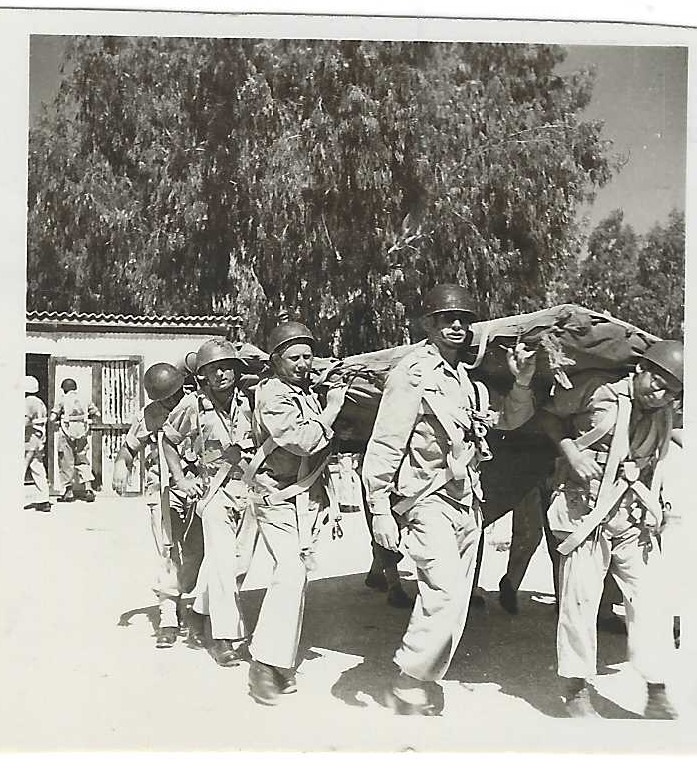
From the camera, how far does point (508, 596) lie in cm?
455

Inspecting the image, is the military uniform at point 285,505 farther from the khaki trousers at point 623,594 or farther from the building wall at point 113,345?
the khaki trousers at point 623,594

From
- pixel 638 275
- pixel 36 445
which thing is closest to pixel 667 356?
pixel 638 275

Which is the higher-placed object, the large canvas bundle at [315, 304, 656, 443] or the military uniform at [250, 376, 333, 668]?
the large canvas bundle at [315, 304, 656, 443]

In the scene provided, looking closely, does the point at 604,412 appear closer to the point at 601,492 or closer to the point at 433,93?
the point at 601,492

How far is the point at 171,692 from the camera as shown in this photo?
437 centimetres

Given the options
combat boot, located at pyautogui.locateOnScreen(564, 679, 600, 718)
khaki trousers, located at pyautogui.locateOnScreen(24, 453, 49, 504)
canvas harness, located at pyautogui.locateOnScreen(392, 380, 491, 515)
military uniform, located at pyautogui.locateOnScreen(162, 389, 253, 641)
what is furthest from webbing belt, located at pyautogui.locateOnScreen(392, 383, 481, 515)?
khaki trousers, located at pyautogui.locateOnScreen(24, 453, 49, 504)

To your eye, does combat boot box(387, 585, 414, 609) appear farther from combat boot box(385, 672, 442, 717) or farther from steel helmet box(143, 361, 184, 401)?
steel helmet box(143, 361, 184, 401)

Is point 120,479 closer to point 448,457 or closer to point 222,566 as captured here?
point 222,566

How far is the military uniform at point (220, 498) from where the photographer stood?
4309mm

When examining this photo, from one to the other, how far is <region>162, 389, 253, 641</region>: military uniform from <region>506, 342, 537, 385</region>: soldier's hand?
129 cm

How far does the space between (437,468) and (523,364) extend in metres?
0.62

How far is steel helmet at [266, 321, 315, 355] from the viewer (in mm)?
4234

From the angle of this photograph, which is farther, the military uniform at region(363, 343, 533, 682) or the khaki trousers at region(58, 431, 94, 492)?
the khaki trousers at region(58, 431, 94, 492)

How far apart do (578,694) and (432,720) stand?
2.32 ft
